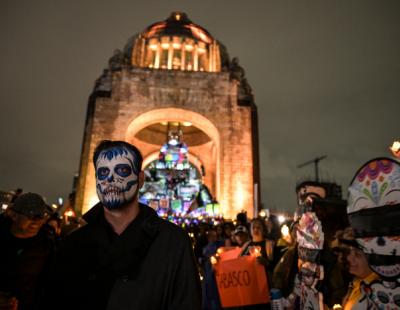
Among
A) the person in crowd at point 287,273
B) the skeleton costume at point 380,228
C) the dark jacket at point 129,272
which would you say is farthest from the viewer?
the person in crowd at point 287,273

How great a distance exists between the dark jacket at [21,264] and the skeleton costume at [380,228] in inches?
116

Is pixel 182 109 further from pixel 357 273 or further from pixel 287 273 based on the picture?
pixel 357 273

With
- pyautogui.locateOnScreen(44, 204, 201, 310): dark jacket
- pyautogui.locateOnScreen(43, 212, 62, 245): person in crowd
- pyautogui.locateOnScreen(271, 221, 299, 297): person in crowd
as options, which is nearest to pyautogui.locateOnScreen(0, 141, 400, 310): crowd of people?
pyautogui.locateOnScreen(44, 204, 201, 310): dark jacket

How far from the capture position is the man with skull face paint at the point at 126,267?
157 cm

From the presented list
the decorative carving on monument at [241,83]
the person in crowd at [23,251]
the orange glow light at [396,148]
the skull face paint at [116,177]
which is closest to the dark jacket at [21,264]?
the person in crowd at [23,251]

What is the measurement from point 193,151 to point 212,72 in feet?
30.9

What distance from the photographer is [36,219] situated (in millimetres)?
3156

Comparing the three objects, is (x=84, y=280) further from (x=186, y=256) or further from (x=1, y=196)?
(x=1, y=196)

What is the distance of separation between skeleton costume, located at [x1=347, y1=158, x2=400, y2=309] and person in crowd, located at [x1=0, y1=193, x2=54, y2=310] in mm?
2958

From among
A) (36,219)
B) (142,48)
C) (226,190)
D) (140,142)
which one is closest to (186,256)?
(36,219)

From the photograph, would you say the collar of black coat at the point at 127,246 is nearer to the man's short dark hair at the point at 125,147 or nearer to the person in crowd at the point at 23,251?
the man's short dark hair at the point at 125,147

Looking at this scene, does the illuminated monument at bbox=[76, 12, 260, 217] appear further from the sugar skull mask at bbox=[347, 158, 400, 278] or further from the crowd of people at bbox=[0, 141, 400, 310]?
the sugar skull mask at bbox=[347, 158, 400, 278]

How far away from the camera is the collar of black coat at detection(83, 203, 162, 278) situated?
1588 millimetres

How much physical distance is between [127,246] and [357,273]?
6.10 ft
